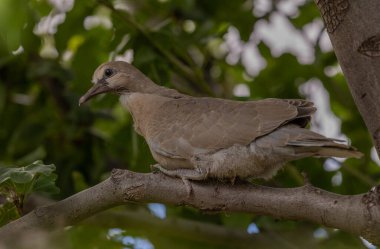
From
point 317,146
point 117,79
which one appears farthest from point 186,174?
point 117,79

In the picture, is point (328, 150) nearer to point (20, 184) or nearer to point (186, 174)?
point (186, 174)

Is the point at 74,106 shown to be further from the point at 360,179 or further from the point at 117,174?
the point at 117,174

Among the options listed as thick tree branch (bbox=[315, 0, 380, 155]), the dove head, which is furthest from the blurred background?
thick tree branch (bbox=[315, 0, 380, 155])

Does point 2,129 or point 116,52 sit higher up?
point 116,52

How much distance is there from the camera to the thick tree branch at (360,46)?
296 centimetres

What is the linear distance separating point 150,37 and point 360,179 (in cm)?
149

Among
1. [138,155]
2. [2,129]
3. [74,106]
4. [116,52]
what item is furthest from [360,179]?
[2,129]

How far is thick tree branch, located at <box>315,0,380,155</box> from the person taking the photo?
2955 mm

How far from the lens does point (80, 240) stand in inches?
111

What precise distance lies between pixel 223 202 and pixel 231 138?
51 centimetres

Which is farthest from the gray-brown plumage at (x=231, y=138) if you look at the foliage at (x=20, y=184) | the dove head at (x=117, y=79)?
the foliage at (x=20, y=184)

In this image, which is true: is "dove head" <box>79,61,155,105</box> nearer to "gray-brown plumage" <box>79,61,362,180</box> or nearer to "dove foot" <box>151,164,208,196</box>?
"gray-brown plumage" <box>79,61,362,180</box>

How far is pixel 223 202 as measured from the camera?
10.9 ft

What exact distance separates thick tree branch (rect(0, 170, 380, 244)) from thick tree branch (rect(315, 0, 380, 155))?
0.27m
